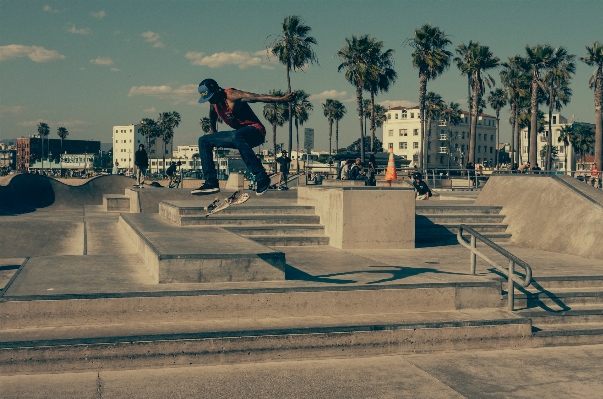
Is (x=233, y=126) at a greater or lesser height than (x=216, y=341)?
greater

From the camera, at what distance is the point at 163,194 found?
21766mm

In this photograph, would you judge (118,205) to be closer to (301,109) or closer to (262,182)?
(262,182)

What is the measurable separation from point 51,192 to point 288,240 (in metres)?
20.1

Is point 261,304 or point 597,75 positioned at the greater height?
point 597,75

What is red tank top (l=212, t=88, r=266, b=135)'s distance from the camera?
8.27 meters

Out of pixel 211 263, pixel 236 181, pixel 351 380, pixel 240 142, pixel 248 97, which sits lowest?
pixel 351 380

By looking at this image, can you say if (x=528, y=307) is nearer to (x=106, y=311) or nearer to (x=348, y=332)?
(x=348, y=332)

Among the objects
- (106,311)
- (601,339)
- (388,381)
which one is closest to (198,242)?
(106,311)

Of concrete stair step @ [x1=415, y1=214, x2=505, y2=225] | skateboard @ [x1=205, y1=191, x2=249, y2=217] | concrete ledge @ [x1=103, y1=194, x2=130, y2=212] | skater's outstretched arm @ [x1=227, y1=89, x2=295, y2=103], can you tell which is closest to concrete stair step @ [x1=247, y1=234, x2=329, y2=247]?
concrete stair step @ [x1=415, y1=214, x2=505, y2=225]

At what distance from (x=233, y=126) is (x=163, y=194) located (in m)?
13.9

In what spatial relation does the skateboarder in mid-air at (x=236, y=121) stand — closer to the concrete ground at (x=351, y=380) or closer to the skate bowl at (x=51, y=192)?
the concrete ground at (x=351, y=380)

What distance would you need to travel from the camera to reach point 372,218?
44.7 feet

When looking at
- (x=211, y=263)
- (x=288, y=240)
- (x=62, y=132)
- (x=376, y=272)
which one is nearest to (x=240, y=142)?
(x=211, y=263)

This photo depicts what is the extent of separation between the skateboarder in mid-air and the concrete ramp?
7473mm
